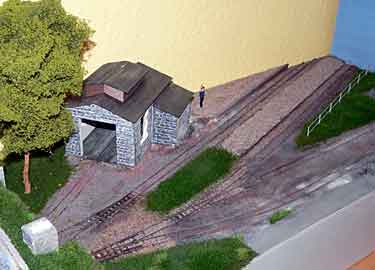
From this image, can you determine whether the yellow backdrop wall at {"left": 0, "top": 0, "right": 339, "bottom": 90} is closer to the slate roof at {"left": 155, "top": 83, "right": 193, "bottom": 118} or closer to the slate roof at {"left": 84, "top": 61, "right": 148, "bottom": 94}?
the slate roof at {"left": 84, "top": 61, "right": 148, "bottom": 94}

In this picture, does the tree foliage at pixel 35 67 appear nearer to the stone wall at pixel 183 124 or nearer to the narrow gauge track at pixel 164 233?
the narrow gauge track at pixel 164 233

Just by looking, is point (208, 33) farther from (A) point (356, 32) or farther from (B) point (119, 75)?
(A) point (356, 32)

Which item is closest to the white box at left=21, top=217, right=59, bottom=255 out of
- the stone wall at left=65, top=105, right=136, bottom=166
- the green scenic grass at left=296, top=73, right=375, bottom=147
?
the stone wall at left=65, top=105, right=136, bottom=166

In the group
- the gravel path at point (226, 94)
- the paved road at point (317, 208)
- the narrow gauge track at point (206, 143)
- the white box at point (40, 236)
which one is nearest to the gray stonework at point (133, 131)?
the narrow gauge track at point (206, 143)

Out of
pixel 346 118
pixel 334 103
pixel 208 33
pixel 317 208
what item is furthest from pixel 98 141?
pixel 334 103

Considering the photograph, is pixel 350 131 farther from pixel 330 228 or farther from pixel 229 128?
pixel 330 228

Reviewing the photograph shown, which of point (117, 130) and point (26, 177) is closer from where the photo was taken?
point (26, 177)
